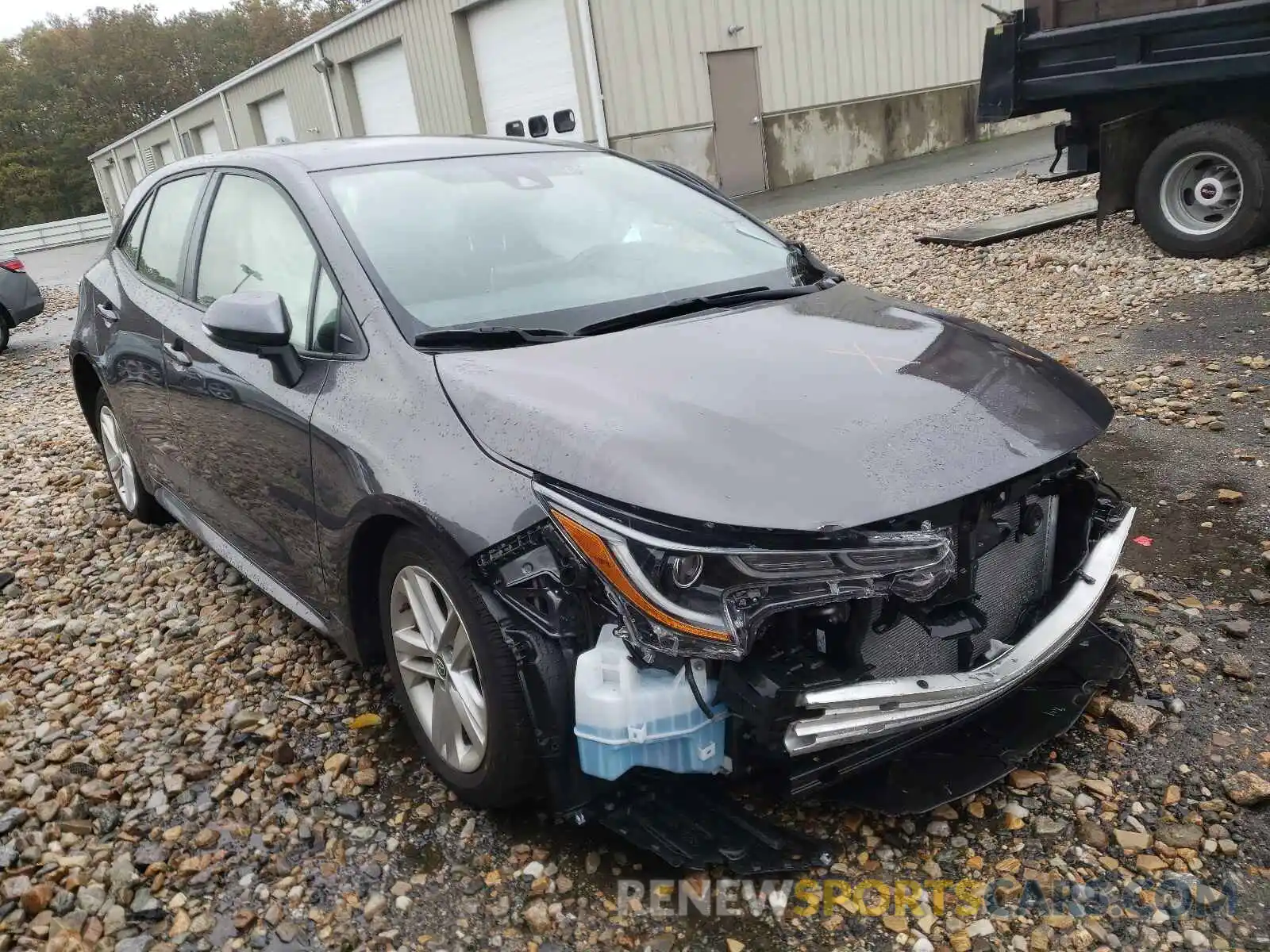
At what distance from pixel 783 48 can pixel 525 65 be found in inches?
182

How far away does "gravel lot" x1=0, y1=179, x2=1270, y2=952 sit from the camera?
84.4 inches

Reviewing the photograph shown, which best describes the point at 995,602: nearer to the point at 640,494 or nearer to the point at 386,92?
the point at 640,494

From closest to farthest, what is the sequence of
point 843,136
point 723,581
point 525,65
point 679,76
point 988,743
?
point 723,581 < point 988,743 < point 679,76 < point 525,65 < point 843,136

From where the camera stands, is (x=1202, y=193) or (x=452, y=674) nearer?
(x=452, y=674)

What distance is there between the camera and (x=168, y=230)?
3855 mm

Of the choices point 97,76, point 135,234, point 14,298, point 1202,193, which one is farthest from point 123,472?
point 97,76

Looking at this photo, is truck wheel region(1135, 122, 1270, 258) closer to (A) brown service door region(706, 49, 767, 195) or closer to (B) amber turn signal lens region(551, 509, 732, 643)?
(B) amber turn signal lens region(551, 509, 732, 643)

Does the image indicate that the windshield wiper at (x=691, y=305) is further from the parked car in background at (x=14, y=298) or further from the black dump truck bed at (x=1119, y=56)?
the parked car in background at (x=14, y=298)

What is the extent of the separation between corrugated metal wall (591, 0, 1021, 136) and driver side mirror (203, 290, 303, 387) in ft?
43.9

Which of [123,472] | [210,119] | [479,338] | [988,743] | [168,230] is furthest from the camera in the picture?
[210,119]

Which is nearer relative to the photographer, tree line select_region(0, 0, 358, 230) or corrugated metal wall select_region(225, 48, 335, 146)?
corrugated metal wall select_region(225, 48, 335, 146)

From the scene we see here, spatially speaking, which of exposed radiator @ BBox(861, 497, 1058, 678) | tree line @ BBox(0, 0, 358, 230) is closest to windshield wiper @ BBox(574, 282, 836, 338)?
exposed radiator @ BBox(861, 497, 1058, 678)

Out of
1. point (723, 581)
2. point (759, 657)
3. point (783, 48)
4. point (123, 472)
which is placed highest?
point (783, 48)

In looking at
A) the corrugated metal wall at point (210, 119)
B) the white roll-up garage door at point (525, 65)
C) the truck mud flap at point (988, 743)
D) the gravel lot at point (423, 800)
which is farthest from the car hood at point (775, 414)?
the corrugated metal wall at point (210, 119)
